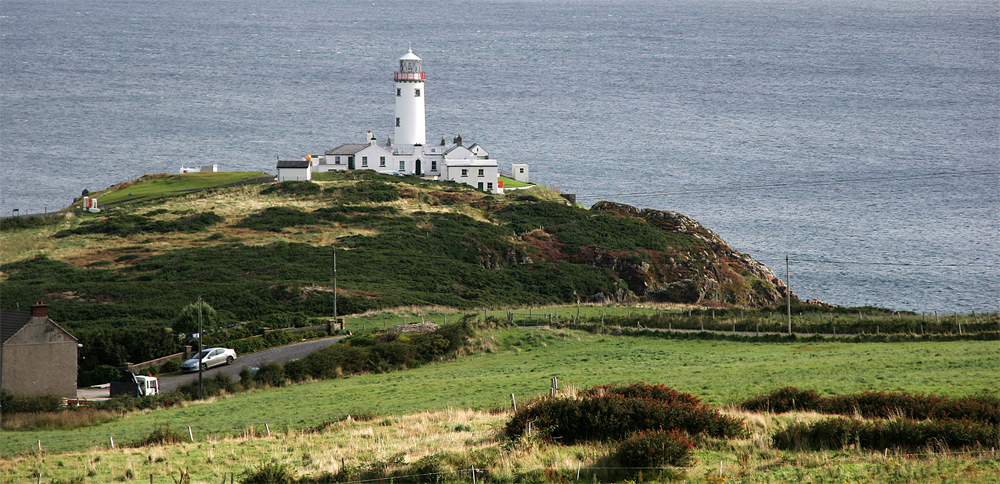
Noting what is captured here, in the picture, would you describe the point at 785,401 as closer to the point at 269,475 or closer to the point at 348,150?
the point at 269,475

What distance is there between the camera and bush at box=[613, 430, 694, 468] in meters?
16.3

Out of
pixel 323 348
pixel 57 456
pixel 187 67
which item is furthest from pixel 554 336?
pixel 187 67

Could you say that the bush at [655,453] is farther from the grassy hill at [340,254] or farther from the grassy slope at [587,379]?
the grassy hill at [340,254]

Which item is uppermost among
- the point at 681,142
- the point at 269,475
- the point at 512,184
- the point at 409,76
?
the point at 681,142

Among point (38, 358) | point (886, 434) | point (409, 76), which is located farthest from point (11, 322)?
point (409, 76)

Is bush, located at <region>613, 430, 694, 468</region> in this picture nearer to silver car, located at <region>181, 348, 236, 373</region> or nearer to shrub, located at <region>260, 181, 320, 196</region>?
silver car, located at <region>181, 348, 236, 373</region>

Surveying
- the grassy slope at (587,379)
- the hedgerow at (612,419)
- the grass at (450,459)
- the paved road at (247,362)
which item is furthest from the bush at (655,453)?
the paved road at (247,362)

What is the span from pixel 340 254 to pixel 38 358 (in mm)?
27980

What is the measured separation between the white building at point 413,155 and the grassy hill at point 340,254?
2.87m

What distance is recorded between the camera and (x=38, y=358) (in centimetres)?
3284

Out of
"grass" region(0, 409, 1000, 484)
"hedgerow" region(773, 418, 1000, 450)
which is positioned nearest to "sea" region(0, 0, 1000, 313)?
"hedgerow" region(773, 418, 1000, 450)

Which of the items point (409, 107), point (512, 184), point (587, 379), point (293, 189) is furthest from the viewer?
point (512, 184)

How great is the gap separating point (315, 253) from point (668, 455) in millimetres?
46659

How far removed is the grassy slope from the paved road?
373 centimetres
